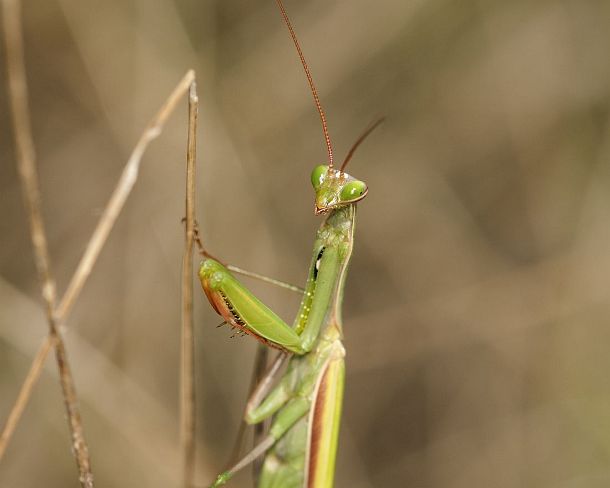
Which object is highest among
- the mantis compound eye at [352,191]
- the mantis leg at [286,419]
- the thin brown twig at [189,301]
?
the mantis compound eye at [352,191]

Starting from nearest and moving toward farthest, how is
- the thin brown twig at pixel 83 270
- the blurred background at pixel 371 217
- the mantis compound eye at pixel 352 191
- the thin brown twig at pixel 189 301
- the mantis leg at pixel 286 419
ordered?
the thin brown twig at pixel 83 270, the thin brown twig at pixel 189 301, the mantis compound eye at pixel 352 191, the mantis leg at pixel 286 419, the blurred background at pixel 371 217

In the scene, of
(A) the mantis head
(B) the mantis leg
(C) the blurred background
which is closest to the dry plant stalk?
(A) the mantis head

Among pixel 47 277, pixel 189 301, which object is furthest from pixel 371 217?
pixel 47 277

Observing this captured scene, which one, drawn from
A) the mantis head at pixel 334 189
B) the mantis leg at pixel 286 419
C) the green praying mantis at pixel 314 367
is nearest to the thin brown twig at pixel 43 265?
the green praying mantis at pixel 314 367

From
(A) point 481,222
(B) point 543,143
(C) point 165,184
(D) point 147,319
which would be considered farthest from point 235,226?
(B) point 543,143

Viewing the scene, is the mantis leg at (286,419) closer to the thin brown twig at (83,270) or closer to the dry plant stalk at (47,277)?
the dry plant stalk at (47,277)

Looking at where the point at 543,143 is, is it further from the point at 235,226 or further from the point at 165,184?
the point at 165,184

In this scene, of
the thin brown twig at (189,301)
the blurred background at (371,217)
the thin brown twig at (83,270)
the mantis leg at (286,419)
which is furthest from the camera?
the blurred background at (371,217)
